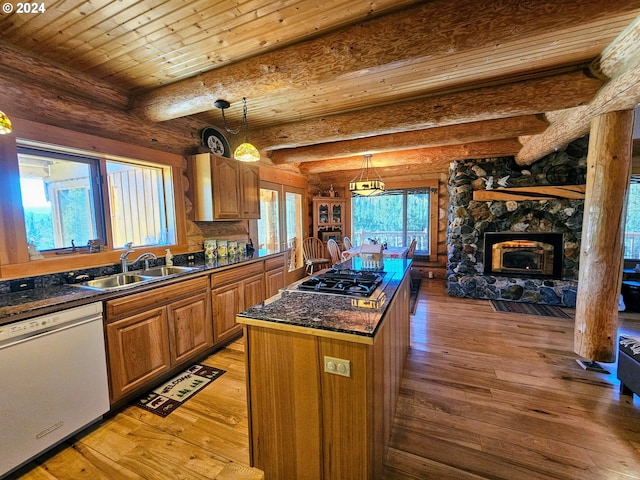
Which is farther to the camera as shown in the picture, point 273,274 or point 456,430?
point 273,274

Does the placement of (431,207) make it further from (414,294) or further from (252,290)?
(252,290)

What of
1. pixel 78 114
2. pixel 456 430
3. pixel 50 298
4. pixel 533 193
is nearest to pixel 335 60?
pixel 78 114

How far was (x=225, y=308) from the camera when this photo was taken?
9.91 ft

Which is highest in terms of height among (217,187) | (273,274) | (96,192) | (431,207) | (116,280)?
(217,187)

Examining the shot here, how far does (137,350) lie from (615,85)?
13.9 feet

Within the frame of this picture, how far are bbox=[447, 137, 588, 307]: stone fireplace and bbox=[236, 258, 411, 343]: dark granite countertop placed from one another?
12.0 feet

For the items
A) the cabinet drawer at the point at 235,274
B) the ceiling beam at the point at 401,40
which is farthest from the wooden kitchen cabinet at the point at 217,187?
the ceiling beam at the point at 401,40

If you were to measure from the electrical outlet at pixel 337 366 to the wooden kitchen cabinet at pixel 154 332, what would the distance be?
5.46 ft

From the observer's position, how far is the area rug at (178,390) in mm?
2162

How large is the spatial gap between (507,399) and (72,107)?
4311mm

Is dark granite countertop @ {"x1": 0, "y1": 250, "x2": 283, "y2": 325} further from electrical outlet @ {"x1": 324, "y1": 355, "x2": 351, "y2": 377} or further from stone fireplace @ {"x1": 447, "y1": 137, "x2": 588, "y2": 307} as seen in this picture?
stone fireplace @ {"x1": 447, "y1": 137, "x2": 588, "y2": 307}

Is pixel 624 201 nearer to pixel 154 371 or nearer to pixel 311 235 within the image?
pixel 154 371

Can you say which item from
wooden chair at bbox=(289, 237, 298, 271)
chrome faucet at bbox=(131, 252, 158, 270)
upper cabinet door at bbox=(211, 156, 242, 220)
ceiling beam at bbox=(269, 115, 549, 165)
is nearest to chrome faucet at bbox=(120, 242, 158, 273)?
chrome faucet at bbox=(131, 252, 158, 270)

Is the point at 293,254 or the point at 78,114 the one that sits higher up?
the point at 78,114
